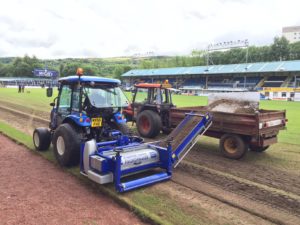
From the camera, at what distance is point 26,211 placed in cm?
462

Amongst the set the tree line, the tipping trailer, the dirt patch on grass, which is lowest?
the dirt patch on grass

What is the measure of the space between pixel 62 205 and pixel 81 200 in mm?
358

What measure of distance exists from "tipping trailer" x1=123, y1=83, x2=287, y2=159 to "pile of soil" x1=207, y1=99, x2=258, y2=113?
332 mm

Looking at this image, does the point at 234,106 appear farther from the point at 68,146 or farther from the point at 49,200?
the point at 49,200

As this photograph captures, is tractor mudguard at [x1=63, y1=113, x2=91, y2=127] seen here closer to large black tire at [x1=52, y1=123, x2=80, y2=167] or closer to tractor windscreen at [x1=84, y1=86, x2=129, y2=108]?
large black tire at [x1=52, y1=123, x2=80, y2=167]

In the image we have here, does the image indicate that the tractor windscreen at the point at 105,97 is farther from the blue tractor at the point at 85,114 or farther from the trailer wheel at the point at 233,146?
the trailer wheel at the point at 233,146

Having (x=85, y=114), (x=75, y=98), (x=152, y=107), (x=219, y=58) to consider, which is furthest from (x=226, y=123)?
(x=219, y=58)

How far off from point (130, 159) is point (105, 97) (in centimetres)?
216

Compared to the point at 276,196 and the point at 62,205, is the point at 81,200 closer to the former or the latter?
the point at 62,205

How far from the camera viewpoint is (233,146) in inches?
324

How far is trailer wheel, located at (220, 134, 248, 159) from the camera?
785cm

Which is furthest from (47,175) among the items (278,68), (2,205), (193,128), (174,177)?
(278,68)

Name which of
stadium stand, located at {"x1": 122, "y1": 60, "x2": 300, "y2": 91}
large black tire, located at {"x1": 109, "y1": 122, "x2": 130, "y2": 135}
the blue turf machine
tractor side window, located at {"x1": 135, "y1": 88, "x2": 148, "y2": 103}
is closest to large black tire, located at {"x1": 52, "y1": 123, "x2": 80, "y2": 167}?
the blue turf machine

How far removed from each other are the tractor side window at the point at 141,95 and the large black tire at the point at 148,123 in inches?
30.4
